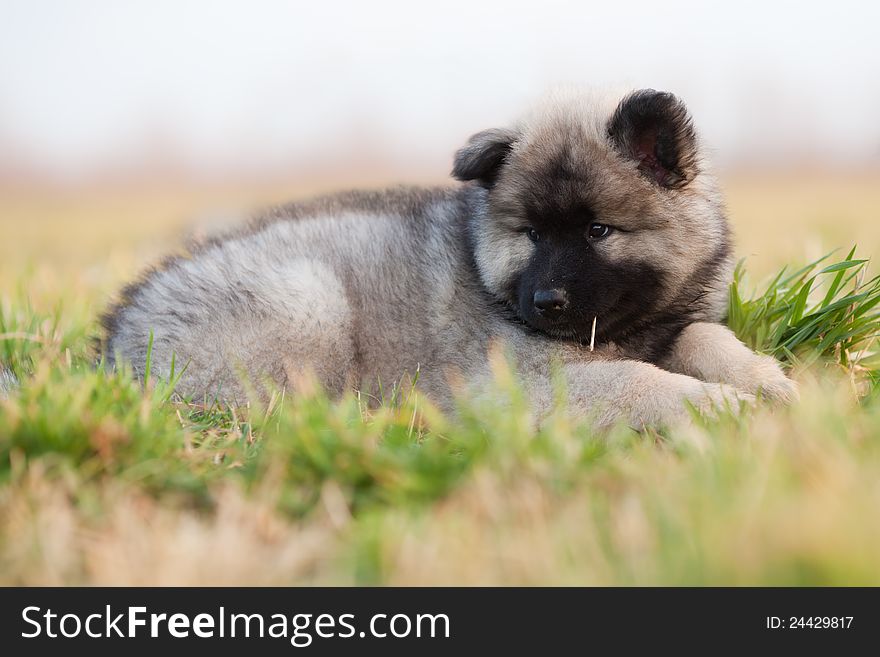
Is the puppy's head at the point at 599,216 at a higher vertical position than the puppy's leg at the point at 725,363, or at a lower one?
higher

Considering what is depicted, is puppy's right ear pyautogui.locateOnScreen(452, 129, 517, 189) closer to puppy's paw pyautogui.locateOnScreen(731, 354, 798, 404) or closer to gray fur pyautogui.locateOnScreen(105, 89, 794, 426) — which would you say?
gray fur pyautogui.locateOnScreen(105, 89, 794, 426)

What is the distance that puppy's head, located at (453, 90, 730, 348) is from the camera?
10.0 ft

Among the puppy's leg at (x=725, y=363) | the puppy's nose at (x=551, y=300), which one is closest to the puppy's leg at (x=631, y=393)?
the puppy's leg at (x=725, y=363)

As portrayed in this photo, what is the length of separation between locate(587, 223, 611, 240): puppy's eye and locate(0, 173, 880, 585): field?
2.29ft

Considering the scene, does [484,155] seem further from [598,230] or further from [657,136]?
[657,136]

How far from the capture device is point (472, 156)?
3.24 m

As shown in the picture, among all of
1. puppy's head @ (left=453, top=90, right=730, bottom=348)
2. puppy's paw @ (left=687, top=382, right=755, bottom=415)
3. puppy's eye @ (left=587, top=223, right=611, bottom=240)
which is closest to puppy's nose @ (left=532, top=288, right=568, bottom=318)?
puppy's head @ (left=453, top=90, right=730, bottom=348)

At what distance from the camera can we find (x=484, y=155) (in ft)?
10.7

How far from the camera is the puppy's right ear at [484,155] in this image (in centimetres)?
324

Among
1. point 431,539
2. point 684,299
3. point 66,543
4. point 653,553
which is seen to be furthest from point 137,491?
point 684,299

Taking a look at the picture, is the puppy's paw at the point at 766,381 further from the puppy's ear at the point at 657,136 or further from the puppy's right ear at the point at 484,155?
the puppy's right ear at the point at 484,155

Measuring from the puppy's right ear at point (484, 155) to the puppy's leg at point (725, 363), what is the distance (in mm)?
954

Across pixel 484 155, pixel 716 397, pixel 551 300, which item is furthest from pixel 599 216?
pixel 716 397
